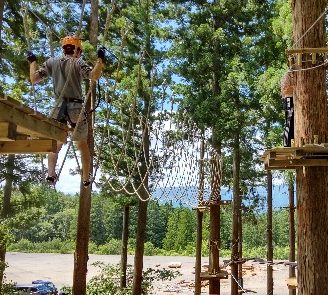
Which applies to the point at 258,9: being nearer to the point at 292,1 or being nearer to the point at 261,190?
the point at 261,190

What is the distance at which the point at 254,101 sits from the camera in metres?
12.8

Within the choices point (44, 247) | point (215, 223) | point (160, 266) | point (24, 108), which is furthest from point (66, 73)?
point (44, 247)

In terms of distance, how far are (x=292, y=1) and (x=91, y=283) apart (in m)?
12.2

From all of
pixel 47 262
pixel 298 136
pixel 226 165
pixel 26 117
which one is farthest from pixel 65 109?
pixel 47 262

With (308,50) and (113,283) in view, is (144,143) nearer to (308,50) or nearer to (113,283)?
(113,283)

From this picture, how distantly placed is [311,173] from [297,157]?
0.48 metres

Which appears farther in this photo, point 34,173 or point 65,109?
point 34,173

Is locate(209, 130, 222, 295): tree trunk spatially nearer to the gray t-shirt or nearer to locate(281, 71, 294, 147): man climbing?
locate(281, 71, 294, 147): man climbing

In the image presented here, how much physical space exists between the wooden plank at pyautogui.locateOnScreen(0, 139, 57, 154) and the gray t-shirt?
36 cm

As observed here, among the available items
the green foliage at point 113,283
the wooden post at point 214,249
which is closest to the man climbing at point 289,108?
the wooden post at point 214,249

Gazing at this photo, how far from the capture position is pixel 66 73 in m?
3.61

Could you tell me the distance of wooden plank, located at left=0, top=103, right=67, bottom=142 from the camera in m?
2.84

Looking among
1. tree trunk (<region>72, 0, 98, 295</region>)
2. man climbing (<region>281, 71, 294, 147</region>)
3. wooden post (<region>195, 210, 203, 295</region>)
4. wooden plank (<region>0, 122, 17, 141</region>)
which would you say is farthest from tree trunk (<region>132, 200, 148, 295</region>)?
wooden plank (<region>0, 122, 17, 141</region>)

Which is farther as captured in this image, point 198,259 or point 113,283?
point 113,283
